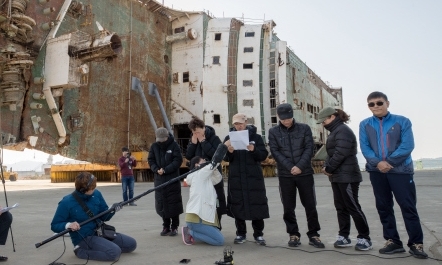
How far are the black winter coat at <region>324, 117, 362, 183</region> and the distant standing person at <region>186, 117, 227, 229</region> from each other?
5.62 feet

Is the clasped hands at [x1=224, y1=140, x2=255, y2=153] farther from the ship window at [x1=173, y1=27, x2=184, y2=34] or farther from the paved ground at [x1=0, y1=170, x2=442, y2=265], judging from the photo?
the ship window at [x1=173, y1=27, x2=184, y2=34]

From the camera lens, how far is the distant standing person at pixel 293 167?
187 inches

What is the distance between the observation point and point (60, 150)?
19.4 metres

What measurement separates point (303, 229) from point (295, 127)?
1966mm

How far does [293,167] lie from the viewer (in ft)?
15.6

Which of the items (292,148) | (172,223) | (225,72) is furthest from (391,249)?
(225,72)

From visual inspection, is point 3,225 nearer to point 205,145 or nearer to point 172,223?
point 172,223

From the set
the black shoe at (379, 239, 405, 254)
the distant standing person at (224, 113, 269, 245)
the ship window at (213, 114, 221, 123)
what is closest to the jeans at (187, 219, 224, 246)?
the distant standing person at (224, 113, 269, 245)

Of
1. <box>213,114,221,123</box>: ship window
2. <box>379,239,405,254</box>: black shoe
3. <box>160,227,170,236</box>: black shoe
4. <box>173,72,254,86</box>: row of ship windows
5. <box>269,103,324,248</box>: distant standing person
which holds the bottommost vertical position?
<box>160,227,170,236</box>: black shoe

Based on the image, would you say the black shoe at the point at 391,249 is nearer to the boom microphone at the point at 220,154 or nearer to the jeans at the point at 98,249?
the boom microphone at the point at 220,154

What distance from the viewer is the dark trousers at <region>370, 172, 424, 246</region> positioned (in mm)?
4021

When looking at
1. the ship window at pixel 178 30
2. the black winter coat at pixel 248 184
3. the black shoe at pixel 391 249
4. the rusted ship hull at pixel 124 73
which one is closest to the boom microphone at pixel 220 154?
the black winter coat at pixel 248 184

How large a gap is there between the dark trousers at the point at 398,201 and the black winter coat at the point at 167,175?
9.74 ft

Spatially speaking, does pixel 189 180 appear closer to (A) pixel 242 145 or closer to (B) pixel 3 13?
(A) pixel 242 145
